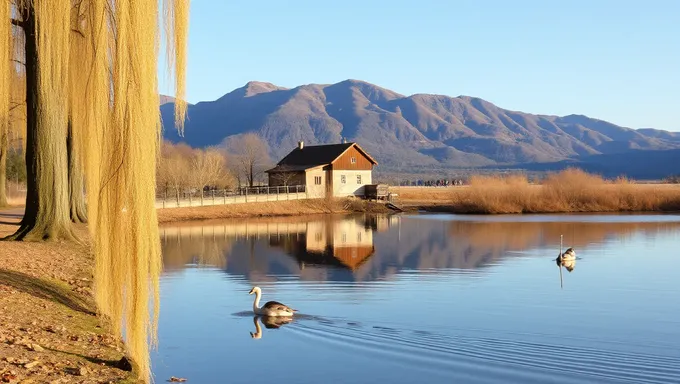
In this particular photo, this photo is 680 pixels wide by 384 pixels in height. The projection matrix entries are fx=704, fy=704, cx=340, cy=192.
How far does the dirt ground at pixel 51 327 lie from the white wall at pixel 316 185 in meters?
52.5

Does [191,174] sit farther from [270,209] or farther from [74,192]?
[74,192]

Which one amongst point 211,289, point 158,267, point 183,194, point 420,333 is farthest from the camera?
point 183,194

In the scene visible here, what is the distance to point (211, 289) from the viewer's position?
2175 centimetres

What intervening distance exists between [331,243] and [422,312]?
1984 centimetres

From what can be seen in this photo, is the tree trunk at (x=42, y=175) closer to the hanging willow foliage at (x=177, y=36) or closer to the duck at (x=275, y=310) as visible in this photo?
the duck at (x=275, y=310)

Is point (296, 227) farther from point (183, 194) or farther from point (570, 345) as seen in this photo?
point (570, 345)

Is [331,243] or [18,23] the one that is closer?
[18,23]

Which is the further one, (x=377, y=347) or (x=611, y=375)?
(x=377, y=347)

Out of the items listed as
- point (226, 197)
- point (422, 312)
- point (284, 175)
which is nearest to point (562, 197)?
point (284, 175)

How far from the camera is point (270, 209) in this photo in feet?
200

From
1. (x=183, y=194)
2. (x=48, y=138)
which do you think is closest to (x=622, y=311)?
(x=48, y=138)

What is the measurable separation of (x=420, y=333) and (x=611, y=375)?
428cm

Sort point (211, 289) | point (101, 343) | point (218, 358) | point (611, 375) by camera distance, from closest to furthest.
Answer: point (101, 343) → point (611, 375) → point (218, 358) → point (211, 289)

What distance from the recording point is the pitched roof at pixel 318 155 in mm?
73812
